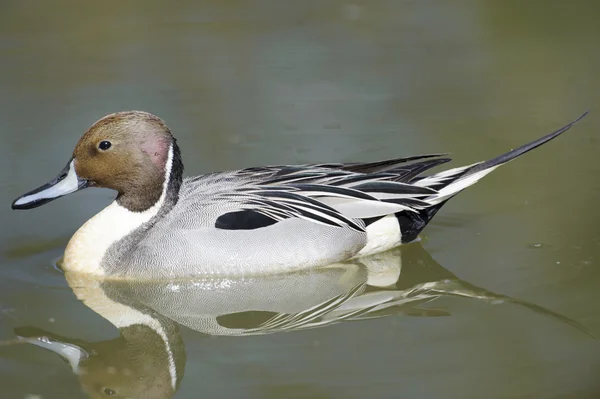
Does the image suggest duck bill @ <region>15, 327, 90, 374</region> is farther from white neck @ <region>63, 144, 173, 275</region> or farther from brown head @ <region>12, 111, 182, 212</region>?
brown head @ <region>12, 111, 182, 212</region>

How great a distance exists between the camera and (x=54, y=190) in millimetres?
6152

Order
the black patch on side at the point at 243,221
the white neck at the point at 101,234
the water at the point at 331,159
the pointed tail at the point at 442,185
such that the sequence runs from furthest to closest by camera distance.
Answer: the pointed tail at the point at 442,185
the white neck at the point at 101,234
the black patch on side at the point at 243,221
the water at the point at 331,159

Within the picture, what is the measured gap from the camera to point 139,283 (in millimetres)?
6133

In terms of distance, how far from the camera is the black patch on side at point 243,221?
6.07m

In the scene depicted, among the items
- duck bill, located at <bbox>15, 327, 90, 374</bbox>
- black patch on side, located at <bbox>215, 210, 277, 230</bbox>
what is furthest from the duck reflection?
black patch on side, located at <bbox>215, 210, 277, 230</bbox>

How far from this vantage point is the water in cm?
505

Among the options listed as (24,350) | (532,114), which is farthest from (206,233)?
(532,114)

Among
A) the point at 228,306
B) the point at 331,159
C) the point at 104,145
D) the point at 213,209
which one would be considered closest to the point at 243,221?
the point at 213,209

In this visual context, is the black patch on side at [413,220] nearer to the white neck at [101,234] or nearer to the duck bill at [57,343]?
the white neck at [101,234]

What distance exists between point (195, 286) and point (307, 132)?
253cm

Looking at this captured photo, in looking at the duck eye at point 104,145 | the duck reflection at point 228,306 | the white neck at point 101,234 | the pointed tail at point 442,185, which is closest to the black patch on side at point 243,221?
the duck reflection at point 228,306

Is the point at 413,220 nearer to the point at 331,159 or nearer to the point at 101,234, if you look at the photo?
the point at 331,159

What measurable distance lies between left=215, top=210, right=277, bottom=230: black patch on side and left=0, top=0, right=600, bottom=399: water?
33 centimetres

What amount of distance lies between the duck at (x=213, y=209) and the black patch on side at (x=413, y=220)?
22 millimetres
